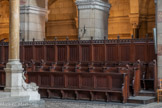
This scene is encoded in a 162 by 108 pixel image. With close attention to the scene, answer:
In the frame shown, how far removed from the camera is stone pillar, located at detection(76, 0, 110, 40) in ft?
50.0

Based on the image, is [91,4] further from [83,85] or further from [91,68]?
[83,85]

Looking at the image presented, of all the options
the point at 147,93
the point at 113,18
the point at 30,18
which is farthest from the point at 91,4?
the point at 113,18

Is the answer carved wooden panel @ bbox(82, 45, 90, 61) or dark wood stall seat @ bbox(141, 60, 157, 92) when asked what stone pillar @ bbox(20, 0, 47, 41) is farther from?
dark wood stall seat @ bbox(141, 60, 157, 92)

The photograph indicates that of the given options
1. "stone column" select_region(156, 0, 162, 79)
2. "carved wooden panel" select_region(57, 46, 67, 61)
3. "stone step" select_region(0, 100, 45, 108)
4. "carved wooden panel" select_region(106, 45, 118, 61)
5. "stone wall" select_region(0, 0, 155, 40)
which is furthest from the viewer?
"stone wall" select_region(0, 0, 155, 40)

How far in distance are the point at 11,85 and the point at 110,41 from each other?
5300 millimetres

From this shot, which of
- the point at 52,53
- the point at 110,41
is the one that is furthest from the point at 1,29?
the point at 110,41

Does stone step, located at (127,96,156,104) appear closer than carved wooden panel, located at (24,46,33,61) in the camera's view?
Yes

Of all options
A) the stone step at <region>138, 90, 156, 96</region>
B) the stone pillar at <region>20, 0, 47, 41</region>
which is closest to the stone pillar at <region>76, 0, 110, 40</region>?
the stone pillar at <region>20, 0, 47, 41</region>

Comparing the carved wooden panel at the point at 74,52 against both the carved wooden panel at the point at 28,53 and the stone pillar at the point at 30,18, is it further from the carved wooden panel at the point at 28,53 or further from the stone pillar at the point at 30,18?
the stone pillar at the point at 30,18

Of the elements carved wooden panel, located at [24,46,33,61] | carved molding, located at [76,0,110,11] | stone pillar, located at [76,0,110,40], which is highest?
carved molding, located at [76,0,110,11]

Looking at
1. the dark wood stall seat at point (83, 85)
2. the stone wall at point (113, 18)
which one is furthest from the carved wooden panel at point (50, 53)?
the stone wall at point (113, 18)

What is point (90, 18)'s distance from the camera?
1529 centimetres

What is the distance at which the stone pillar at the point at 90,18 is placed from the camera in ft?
50.0

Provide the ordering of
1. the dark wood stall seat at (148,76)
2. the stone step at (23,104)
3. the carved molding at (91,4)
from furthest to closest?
the carved molding at (91,4)
the dark wood stall seat at (148,76)
the stone step at (23,104)
